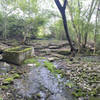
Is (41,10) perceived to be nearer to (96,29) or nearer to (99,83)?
(96,29)

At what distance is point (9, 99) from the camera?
2.85m

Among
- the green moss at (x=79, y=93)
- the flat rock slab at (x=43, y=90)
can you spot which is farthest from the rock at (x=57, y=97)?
the green moss at (x=79, y=93)

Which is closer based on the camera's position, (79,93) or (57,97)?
(57,97)

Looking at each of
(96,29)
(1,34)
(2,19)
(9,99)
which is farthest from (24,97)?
(1,34)

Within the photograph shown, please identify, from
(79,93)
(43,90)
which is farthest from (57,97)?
(79,93)

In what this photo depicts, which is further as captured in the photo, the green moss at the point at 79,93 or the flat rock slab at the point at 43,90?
the green moss at the point at 79,93

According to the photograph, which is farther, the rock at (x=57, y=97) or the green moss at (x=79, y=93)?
the green moss at (x=79, y=93)

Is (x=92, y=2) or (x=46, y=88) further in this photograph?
(x=92, y=2)

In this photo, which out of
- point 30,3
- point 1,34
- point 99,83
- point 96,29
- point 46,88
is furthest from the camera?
point 1,34

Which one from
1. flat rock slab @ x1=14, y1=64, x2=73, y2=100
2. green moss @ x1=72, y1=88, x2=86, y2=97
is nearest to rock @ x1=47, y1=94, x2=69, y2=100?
flat rock slab @ x1=14, y1=64, x2=73, y2=100

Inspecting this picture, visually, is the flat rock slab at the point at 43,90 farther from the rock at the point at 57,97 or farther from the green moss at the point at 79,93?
the green moss at the point at 79,93

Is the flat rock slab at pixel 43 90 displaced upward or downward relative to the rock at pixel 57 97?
A: upward

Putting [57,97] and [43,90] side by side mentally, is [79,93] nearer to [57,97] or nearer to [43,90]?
[57,97]

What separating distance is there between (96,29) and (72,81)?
30.9 feet
